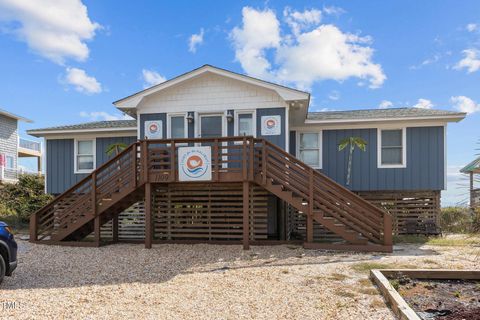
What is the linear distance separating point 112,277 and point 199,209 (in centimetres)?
486

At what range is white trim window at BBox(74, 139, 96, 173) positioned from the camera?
14.4 metres

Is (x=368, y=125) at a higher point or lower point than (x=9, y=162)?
higher

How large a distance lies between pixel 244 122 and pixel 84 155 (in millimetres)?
7263

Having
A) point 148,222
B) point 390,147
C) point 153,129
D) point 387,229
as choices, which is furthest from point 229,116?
point 390,147

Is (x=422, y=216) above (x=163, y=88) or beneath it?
beneath

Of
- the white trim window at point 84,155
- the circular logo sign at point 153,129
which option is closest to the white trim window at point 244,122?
the circular logo sign at point 153,129

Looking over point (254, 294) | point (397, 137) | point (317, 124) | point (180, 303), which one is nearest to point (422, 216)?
point (397, 137)

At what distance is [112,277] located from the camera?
262 inches

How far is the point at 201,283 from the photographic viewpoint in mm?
6195

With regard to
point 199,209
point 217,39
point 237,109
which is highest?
point 217,39

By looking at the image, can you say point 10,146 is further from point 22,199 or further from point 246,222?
point 246,222

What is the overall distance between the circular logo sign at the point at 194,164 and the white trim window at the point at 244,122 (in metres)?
2.00

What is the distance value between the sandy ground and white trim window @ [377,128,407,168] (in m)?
3.76

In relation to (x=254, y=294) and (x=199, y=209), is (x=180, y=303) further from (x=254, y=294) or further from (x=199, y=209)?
(x=199, y=209)
